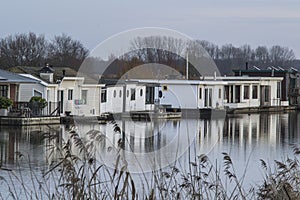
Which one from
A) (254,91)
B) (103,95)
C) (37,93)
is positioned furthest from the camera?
(254,91)

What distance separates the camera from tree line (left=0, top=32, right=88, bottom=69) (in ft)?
198

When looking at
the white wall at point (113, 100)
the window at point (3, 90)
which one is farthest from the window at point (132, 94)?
the window at point (3, 90)

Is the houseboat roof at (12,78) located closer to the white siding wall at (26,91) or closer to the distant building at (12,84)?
the distant building at (12,84)

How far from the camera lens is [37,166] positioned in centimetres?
1352

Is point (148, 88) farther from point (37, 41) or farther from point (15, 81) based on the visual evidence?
point (37, 41)

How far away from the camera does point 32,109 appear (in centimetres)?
3086

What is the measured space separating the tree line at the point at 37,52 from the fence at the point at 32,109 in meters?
26.4

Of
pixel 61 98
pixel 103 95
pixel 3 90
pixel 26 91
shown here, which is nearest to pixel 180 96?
pixel 103 95

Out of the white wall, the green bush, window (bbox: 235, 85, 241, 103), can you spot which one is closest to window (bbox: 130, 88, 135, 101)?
the white wall

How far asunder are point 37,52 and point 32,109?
110 feet

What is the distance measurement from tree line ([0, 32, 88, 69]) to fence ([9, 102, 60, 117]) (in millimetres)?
26417

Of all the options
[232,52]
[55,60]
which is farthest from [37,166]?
[232,52]

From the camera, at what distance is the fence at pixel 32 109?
99.0ft

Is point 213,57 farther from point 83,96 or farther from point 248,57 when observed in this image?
point 83,96
